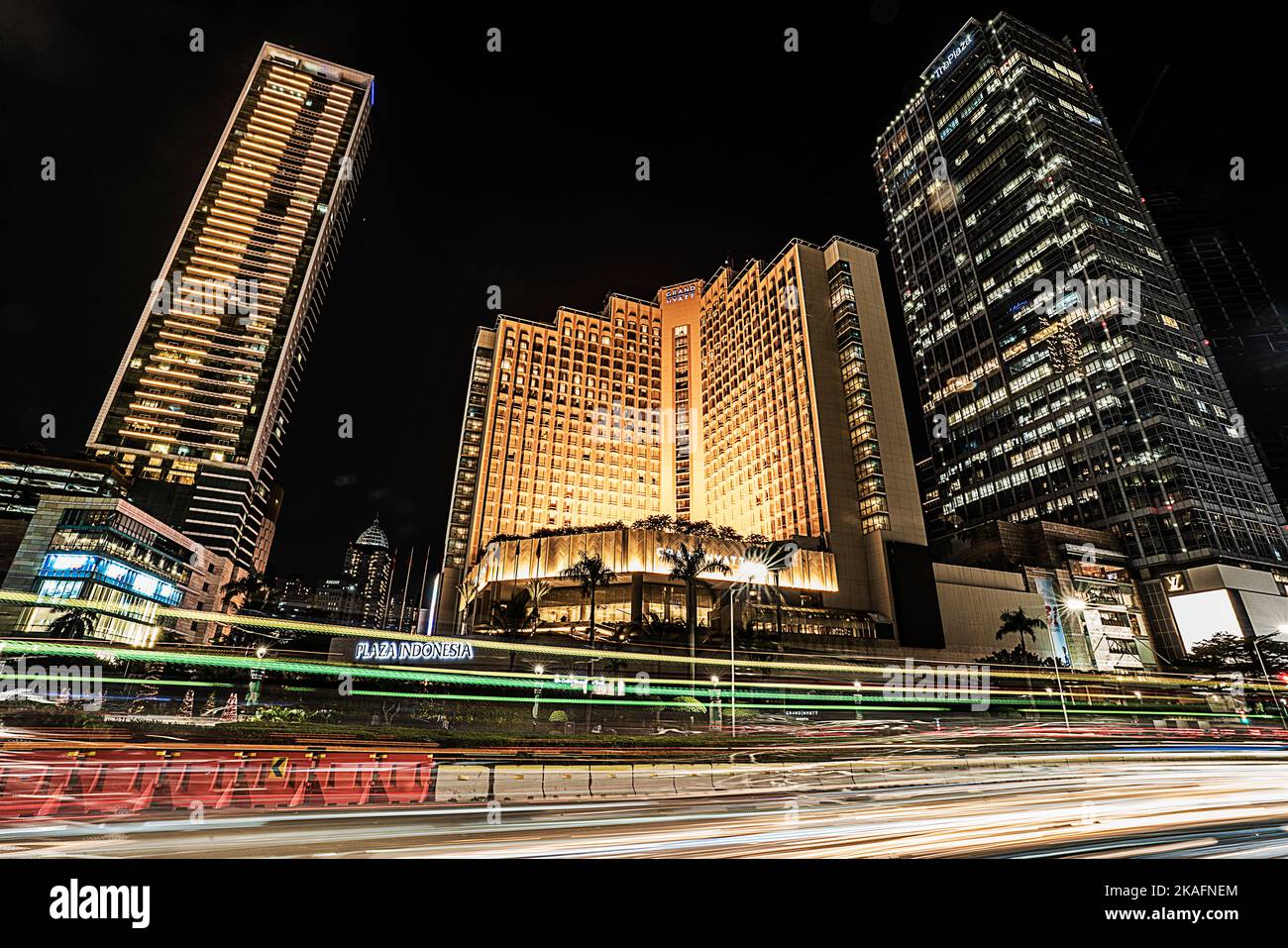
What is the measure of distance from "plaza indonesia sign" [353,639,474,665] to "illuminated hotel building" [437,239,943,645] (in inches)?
1491

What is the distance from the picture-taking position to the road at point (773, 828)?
9180 millimetres

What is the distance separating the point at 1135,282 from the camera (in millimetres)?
112000

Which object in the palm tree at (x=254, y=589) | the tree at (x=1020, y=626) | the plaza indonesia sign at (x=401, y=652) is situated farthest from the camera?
the palm tree at (x=254, y=589)

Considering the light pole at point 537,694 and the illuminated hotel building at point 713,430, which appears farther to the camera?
the illuminated hotel building at point 713,430

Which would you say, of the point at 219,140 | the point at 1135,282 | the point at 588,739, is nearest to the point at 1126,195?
the point at 1135,282

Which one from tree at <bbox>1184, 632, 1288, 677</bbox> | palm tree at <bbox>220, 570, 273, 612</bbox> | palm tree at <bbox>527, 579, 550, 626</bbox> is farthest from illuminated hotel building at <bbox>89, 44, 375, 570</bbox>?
tree at <bbox>1184, 632, 1288, 677</bbox>

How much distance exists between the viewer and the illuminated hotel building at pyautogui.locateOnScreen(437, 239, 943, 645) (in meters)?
93.2

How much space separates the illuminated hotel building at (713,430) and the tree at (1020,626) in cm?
895

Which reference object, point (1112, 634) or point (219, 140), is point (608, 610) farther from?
point (219, 140)

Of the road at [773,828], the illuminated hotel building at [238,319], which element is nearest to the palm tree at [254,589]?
the illuminated hotel building at [238,319]

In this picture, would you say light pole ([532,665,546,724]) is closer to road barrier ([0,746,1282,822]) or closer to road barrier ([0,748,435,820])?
road barrier ([0,746,1282,822])

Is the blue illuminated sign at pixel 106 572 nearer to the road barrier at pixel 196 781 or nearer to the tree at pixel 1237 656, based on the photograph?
the road barrier at pixel 196 781
